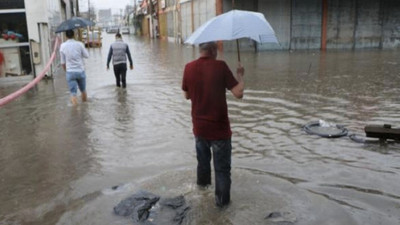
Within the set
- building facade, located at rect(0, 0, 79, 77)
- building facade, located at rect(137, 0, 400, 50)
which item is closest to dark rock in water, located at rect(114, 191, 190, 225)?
building facade, located at rect(0, 0, 79, 77)

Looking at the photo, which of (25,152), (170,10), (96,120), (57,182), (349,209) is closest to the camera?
(349,209)

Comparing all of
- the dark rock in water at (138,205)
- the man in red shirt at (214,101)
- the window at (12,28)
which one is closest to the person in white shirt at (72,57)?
the window at (12,28)

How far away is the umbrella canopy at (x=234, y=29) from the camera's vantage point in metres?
4.32

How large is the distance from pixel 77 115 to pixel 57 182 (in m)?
3.91

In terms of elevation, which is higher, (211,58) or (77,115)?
(211,58)

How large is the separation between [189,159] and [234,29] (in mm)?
2526

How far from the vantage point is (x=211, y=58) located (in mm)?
4340

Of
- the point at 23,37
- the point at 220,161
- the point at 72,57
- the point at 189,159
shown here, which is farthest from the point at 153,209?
the point at 23,37

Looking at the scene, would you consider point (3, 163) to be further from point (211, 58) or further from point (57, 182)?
point (211, 58)

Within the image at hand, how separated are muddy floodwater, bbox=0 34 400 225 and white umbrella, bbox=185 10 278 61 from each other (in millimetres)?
1751

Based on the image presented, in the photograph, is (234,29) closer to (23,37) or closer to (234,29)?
(234,29)

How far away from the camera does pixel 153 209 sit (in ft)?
15.1

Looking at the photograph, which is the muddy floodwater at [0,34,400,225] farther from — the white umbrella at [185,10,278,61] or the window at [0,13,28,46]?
the window at [0,13,28,46]

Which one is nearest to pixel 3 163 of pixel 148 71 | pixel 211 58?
pixel 211 58
